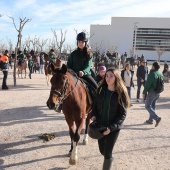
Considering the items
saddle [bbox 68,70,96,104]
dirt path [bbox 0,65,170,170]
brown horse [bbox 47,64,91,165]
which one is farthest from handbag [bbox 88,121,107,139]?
saddle [bbox 68,70,96,104]

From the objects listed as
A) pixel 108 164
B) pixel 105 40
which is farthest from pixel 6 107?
pixel 105 40

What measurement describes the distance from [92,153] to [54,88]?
192 cm

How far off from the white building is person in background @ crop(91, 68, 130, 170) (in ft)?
246

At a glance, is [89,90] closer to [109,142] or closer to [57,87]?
[57,87]

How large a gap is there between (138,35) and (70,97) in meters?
81.3

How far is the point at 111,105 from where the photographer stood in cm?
339

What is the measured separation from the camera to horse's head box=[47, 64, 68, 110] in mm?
3832

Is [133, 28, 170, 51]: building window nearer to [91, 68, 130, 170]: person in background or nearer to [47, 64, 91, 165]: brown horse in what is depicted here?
[47, 64, 91, 165]: brown horse

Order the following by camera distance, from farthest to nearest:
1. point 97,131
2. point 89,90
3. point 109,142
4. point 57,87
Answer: point 89,90
point 57,87
point 109,142
point 97,131

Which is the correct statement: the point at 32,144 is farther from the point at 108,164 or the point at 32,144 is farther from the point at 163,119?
the point at 163,119

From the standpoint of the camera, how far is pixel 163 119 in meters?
8.05

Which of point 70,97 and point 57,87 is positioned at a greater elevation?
point 57,87

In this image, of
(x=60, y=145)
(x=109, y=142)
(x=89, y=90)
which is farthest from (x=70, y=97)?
(x=60, y=145)

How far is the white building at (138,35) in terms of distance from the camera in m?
79.4
